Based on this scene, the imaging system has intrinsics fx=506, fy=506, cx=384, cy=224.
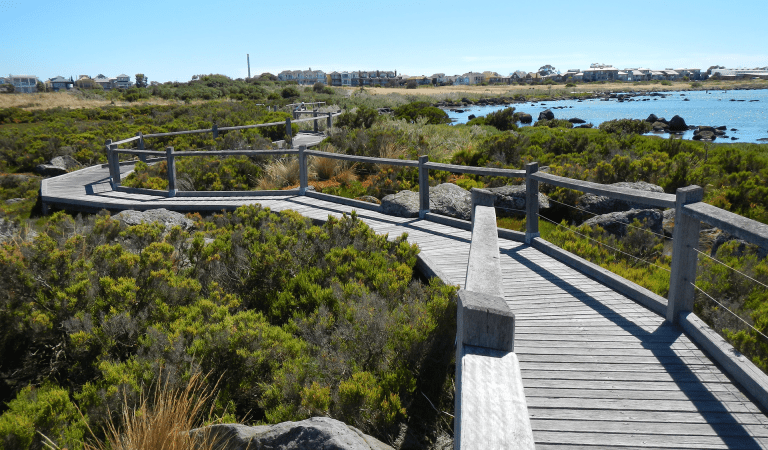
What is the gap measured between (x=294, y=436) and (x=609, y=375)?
82.8 inches

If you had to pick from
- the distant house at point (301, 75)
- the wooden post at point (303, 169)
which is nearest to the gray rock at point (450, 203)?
the wooden post at point (303, 169)

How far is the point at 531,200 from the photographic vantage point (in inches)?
261

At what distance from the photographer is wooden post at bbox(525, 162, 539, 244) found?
6.49 meters

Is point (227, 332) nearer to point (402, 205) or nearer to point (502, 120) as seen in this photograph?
point (402, 205)

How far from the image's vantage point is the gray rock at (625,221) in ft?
27.2

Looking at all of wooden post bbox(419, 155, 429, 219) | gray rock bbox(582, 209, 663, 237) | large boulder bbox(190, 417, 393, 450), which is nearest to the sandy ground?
wooden post bbox(419, 155, 429, 219)

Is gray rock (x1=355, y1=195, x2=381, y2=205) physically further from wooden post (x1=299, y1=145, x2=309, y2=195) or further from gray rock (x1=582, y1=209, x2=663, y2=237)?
gray rock (x1=582, y1=209, x2=663, y2=237)

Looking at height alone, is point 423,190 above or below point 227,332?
above

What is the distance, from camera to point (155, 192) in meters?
11.9

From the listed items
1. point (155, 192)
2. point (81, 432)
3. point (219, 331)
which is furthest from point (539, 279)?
point (155, 192)

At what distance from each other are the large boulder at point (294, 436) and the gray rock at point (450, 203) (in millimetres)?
6442

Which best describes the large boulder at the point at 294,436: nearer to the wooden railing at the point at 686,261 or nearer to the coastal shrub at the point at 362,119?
the wooden railing at the point at 686,261

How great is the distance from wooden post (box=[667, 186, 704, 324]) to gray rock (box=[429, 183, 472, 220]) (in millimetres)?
5252

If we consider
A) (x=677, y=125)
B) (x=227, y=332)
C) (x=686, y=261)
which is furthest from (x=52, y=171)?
(x=677, y=125)
